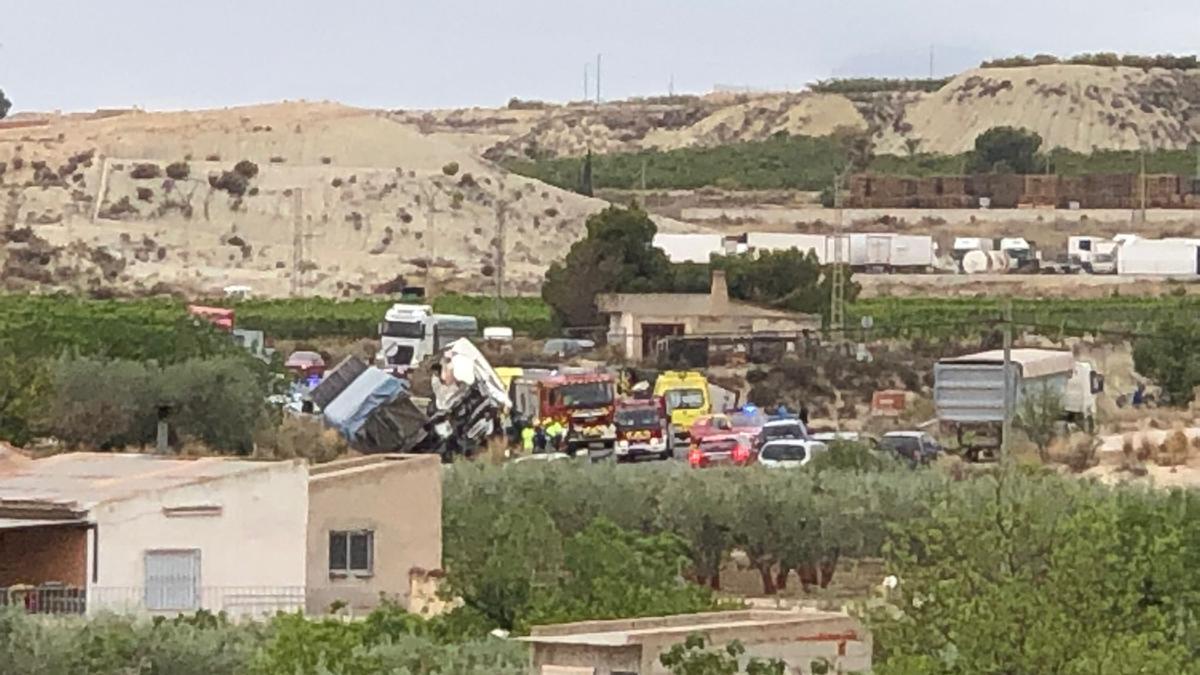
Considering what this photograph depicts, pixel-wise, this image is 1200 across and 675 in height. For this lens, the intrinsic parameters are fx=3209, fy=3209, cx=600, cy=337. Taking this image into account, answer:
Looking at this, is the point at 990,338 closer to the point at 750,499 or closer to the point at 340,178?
the point at 750,499

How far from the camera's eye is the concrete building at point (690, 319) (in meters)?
76.4

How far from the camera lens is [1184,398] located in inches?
2717

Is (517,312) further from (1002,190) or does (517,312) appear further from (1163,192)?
(1163,192)

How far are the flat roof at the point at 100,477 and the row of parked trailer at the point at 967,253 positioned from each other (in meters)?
66.2

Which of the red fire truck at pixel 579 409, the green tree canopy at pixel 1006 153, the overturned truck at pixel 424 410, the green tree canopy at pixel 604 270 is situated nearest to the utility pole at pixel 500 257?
the green tree canopy at pixel 604 270

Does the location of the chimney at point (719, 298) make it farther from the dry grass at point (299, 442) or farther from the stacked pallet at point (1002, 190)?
the stacked pallet at point (1002, 190)

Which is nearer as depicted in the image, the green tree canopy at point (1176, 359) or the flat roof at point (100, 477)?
the flat roof at point (100, 477)

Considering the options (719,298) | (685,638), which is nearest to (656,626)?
(685,638)

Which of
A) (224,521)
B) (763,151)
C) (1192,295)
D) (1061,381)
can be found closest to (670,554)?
(224,521)

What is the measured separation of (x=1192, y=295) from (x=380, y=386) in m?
47.6

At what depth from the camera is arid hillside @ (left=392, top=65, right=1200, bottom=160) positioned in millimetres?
167375

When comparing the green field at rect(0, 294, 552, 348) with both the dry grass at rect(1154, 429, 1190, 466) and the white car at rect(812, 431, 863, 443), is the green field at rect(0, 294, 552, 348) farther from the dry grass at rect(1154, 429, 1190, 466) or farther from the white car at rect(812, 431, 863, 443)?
the dry grass at rect(1154, 429, 1190, 466)

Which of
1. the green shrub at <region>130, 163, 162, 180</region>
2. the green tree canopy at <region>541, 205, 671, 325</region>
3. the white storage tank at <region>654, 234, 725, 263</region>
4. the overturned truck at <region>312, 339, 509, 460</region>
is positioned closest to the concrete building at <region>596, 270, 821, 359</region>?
the green tree canopy at <region>541, 205, 671, 325</region>

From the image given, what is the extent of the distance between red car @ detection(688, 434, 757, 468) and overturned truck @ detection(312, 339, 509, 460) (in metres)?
3.75
